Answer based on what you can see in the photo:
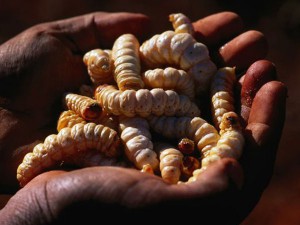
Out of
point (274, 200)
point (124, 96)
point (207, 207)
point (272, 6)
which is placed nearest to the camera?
point (207, 207)

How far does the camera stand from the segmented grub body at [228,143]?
3217mm

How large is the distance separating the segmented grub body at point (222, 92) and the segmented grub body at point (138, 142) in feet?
1.65

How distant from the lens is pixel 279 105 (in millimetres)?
3383

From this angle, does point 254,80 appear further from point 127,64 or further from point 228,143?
point 127,64

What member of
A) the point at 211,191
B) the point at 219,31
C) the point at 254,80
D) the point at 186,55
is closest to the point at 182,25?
the point at 219,31

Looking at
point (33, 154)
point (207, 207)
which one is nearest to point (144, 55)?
point (33, 154)

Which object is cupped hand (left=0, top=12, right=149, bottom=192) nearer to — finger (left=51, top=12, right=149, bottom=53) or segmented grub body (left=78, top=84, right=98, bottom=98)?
finger (left=51, top=12, right=149, bottom=53)

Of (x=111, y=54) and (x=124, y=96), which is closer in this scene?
(x=124, y=96)

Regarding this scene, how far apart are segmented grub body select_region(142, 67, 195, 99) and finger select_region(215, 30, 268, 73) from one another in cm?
48

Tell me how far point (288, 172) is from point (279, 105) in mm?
1929

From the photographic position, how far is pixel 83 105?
3752 millimetres

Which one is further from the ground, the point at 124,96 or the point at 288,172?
the point at 124,96

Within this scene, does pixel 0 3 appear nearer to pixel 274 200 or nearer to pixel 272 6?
pixel 272 6

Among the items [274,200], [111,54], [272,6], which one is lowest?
[274,200]
